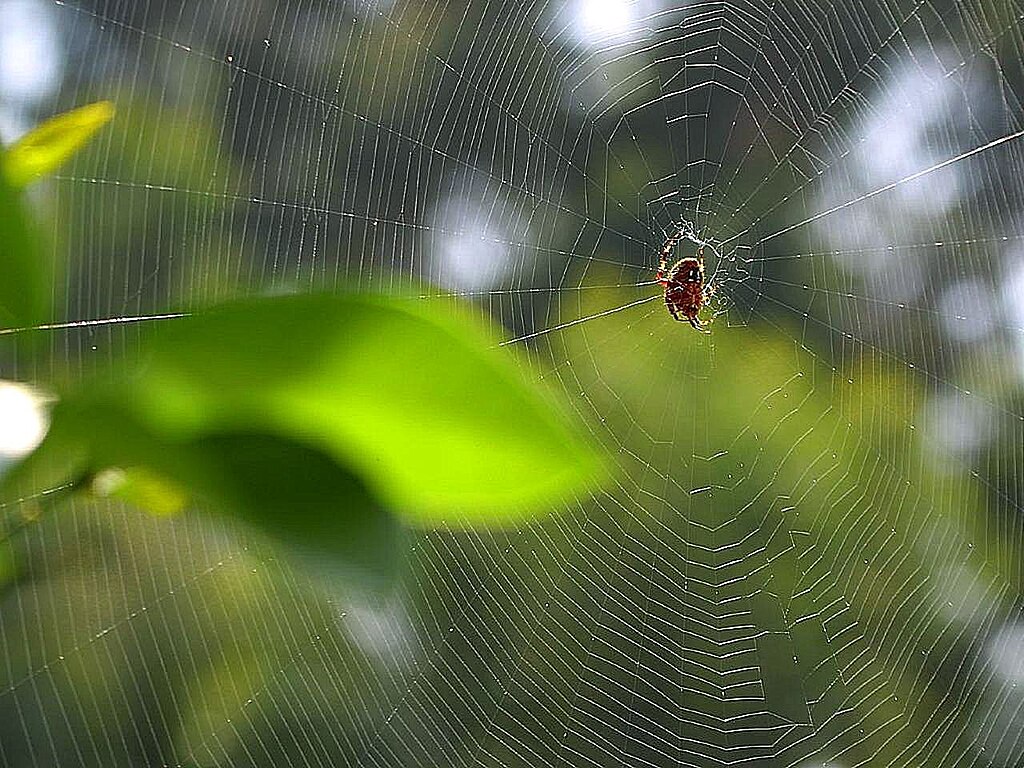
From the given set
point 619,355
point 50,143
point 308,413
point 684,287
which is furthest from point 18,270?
point 619,355

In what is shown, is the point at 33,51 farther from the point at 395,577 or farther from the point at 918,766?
the point at 918,766

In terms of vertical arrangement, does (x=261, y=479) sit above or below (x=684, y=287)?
below

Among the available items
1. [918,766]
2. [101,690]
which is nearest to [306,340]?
[101,690]

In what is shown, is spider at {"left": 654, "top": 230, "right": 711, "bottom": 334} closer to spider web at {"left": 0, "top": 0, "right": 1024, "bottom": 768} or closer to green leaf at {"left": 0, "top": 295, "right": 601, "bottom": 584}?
spider web at {"left": 0, "top": 0, "right": 1024, "bottom": 768}

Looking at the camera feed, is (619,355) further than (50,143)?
Yes

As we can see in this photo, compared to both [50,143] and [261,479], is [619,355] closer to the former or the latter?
[50,143]

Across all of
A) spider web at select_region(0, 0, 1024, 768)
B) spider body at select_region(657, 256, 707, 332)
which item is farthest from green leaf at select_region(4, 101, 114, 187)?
spider body at select_region(657, 256, 707, 332)
